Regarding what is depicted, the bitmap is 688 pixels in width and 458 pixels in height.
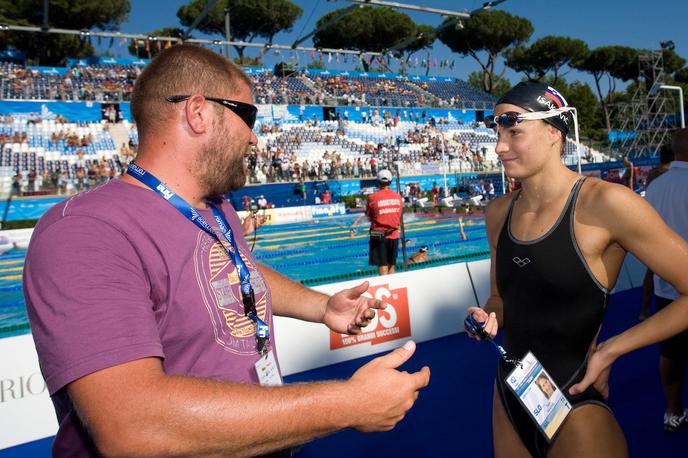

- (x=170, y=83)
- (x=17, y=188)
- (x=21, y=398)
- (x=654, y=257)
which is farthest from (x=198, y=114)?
(x=17, y=188)

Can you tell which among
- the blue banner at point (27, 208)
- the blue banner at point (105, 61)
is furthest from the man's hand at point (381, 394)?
the blue banner at point (105, 61)

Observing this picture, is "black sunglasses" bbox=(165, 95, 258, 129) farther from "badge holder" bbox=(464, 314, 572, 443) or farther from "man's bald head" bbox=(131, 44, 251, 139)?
"badge holder" bbox=(464, 314, 572, 443)

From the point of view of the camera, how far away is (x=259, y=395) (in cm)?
108

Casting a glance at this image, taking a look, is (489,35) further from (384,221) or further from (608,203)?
(608,203)

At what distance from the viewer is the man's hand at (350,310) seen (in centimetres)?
185

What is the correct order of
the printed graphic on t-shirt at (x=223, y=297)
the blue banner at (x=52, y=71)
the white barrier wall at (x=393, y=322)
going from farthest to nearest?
the blue banner at (x=52, y=71) → the white barrier wall at (x=393, y=322) → the printed graphic on t-shirt at (x=223, y=297)

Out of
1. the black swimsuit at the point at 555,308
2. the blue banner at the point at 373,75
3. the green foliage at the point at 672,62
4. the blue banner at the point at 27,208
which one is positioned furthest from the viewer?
the green foliage at the point at 672,62

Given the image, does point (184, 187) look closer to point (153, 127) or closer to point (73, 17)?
point (153, 127)

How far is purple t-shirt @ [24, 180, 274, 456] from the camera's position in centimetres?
105

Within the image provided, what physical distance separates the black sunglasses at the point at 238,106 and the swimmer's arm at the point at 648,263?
1478 millimetres

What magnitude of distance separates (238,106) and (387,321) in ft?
12.9

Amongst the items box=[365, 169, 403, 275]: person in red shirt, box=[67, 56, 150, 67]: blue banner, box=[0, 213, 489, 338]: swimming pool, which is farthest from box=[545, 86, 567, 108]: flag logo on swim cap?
box=[67, 56, 150, 67]: blue banner

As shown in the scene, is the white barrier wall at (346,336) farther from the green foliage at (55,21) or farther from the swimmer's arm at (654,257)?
the green foliage at (55,21)

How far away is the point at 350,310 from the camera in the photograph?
74.4 inches
